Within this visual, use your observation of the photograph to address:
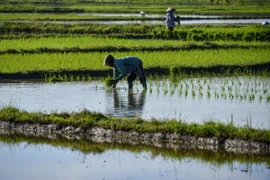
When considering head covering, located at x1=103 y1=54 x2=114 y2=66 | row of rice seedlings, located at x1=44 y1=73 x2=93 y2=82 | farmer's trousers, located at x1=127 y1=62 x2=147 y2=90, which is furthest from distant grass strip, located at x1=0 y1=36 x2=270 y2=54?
head covering, located at x1=103 y1=54 x2=114 y2=66

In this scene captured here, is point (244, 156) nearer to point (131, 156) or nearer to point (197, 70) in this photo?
point (131, 156)

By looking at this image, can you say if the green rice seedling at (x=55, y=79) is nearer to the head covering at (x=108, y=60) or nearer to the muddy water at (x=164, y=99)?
the muddy water at (x=164, y=99)

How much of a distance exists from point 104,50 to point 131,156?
8926 millimetres

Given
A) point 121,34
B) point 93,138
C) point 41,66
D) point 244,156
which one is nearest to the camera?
point 244,156

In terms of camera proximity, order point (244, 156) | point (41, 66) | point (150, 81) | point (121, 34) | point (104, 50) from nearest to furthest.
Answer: point (244, 156) < point (150, 81) < point (41, 66) < point (104, 50) < point (121, 34)

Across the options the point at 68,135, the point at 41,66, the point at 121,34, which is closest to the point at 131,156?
the point at 68,135

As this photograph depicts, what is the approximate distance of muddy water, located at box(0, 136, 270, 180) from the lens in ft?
20.8

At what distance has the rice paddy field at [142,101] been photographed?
22.2 ft

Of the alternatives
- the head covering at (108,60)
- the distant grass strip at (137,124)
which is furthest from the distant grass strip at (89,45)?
the distant grass strip at (137,124)

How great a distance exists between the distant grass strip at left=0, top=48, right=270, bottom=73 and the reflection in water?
241 cm

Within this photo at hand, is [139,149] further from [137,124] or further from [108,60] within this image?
[108,60]

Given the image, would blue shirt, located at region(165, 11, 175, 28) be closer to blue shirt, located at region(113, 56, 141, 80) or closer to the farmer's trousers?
the farmer's trousers

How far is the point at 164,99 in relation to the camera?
35.0 feet

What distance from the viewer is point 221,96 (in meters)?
10.9
